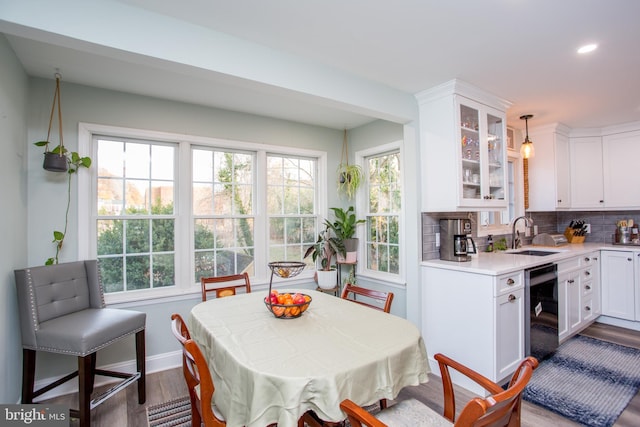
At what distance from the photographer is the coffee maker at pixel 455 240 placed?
9.78 feet

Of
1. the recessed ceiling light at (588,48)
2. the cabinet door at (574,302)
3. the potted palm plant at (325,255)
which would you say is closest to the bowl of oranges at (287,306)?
the potted palm plant at (325,255)

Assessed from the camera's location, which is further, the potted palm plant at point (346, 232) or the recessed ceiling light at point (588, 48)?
the potted palm plant at point (346, 232)

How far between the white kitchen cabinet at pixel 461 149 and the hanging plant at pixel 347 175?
1.00 meters

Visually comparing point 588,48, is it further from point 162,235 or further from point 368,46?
point 162,235

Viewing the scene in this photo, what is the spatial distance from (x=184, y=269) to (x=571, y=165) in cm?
520

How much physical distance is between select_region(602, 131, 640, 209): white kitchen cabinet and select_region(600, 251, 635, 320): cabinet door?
0.78 m

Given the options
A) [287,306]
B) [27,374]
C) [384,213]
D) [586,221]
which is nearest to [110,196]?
[27,374]

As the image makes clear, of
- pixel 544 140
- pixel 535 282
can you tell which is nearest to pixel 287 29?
pixel 535 282

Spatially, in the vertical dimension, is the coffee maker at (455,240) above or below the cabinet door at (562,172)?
below

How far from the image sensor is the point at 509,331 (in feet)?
8.50

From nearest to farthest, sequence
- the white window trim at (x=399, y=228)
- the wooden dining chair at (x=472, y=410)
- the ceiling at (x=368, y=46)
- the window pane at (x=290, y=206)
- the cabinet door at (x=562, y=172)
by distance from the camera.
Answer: the wooden dining chair at (x=472, y=410), the ceiling at (x=368, y=46), the white window trim at (x=399, y=228), the window pane at (x=290, y=206), the cabinet door at (x=562, y=172)

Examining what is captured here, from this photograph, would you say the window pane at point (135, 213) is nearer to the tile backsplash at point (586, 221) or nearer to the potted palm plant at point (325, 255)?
the potted palm plant at point (325, 255)

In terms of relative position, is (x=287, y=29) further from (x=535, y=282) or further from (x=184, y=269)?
(x=535, y=282)

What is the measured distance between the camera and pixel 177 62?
1837 millimetres
